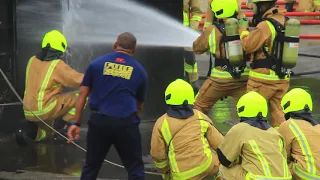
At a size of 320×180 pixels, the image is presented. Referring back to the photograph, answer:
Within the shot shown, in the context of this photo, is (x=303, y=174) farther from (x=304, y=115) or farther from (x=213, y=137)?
(x=213, y=137)

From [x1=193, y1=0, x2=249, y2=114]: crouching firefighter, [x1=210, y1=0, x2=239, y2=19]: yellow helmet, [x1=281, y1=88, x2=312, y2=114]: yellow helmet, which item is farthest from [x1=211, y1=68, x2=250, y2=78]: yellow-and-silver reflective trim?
[x1=281, y1=88, x2=312, y2=114]: yellow helmet

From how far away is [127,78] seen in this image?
4582 mm

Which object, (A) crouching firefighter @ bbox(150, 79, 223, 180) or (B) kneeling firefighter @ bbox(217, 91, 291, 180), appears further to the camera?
(A) crouching firefighter @ bbox(150, 79, 223, 180)

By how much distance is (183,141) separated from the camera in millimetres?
4738

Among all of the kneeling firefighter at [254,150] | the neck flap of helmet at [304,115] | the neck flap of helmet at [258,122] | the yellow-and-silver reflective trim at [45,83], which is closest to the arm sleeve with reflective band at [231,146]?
the kneeling firefighter at [254,150]

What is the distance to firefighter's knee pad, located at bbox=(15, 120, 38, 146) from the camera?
6.79 meters

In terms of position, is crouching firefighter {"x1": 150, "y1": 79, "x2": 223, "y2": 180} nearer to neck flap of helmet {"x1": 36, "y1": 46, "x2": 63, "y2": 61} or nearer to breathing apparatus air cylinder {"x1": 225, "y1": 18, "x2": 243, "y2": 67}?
breathing apparatus air cylinder {"x1": 225, "y1": 18, "x2": 243, "y2": 67}

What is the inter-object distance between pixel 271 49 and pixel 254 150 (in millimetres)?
2209

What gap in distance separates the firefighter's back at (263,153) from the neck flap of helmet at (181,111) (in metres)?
0.64

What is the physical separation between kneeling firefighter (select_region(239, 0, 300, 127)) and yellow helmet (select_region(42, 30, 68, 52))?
192cm

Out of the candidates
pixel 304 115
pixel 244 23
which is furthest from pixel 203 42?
pixel 304 115

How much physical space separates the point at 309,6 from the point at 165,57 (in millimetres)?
7441

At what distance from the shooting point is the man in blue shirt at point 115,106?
4.55 metres

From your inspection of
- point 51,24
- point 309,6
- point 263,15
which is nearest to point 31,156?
point 51,24
